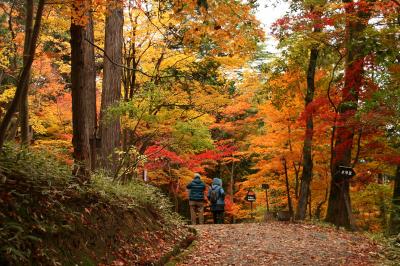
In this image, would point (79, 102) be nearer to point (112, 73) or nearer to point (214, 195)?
point (112, 73)

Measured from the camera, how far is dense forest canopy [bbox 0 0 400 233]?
6551 mm

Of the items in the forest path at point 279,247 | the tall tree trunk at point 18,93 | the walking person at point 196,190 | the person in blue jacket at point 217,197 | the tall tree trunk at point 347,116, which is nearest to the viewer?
the tall tree trunk at point 18,93

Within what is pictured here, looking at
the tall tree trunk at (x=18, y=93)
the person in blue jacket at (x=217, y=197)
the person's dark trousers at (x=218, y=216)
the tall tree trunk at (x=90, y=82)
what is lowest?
the person's dark trousers at (x=218, y=216)

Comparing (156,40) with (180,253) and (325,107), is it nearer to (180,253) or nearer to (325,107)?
(325,107)

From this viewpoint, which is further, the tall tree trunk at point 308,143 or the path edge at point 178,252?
the tall tree trunk at point 308,143

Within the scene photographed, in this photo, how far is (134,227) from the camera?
6.56m

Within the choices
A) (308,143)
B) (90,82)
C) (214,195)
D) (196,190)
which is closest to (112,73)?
→ (90,82)


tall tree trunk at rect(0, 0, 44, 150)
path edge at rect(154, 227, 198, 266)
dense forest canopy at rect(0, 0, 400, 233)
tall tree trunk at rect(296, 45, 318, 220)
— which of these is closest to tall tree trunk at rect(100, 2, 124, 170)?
dense forest canopy at rect(0, 0, 400, 233)

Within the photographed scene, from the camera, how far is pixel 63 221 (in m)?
4.51

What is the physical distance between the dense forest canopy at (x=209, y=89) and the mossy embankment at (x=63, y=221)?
1.77ft

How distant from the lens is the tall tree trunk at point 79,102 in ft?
19.1

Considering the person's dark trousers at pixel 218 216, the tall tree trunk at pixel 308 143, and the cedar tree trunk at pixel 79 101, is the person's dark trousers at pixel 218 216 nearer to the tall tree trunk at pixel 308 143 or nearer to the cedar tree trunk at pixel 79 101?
the tall tree trunk at pixel 308 143

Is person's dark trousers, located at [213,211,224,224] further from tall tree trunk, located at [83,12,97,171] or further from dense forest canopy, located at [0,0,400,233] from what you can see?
tall tree trunk, located at [83,12,97,171]

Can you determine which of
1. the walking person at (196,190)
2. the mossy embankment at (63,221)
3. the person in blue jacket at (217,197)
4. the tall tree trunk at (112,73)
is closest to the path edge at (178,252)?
the mossy embankment at (63,221)
